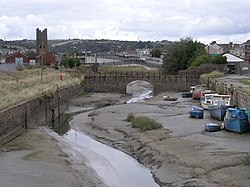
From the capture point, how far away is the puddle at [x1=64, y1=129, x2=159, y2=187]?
22422 mm

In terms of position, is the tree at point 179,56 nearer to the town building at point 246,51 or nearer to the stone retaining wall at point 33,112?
the stone retaining wall at point 33,112

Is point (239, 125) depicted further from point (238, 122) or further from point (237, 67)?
point (237, 67)

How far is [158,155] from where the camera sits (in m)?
26.5

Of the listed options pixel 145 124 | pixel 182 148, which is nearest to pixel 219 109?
pixel 145 124

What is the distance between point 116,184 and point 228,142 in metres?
9.53

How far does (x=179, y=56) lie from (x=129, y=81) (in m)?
18.6

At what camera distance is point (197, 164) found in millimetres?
Result: 23344

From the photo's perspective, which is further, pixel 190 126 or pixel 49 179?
pixel 190 126

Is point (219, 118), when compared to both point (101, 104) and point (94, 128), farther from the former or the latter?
point (101, 104)

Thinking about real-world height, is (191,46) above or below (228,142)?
above

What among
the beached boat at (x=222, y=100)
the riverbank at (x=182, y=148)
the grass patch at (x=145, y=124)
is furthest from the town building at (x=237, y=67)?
the grass patch at (x=145, y=124)

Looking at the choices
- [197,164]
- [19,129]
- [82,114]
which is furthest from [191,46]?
[197,164]

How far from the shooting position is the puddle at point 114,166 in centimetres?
2242

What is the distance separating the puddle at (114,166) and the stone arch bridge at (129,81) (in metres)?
50.4
